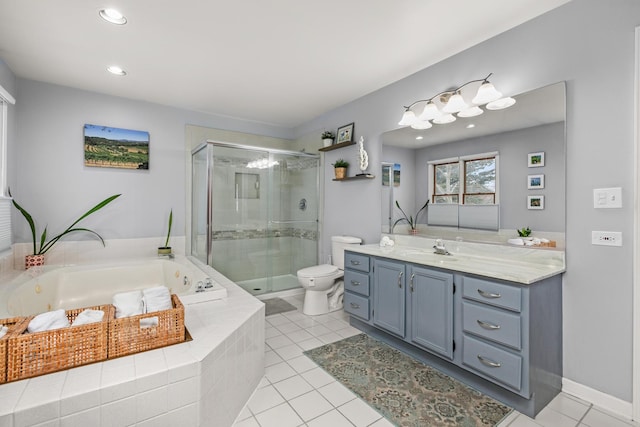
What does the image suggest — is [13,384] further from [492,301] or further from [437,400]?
[492,301]

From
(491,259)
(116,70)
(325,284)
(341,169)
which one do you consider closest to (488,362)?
(491,259)

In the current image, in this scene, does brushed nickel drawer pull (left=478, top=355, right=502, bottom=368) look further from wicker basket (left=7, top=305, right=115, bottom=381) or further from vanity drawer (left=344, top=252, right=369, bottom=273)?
wicker basket (left=7, top=305, right=115, bottom=381)

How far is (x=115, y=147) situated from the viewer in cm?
347

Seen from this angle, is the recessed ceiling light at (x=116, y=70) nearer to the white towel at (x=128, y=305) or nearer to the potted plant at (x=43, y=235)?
the potted plant at (x=43, y=235)

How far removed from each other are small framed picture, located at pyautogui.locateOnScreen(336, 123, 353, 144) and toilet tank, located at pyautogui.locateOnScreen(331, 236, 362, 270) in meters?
1.19

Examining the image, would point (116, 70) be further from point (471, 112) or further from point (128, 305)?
point (471, 112)

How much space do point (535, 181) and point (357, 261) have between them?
1.53m

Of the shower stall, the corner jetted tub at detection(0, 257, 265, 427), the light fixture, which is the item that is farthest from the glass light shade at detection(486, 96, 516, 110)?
the shower stall

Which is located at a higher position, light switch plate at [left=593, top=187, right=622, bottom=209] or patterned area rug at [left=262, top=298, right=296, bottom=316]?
light switch plate at [left=593, top=187, right=622, bottom=209]

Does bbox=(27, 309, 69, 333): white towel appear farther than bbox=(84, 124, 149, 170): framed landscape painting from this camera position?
No

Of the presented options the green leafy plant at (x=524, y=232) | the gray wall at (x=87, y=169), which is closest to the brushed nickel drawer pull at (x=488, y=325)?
the green leafy plant at (x=524, y=232)

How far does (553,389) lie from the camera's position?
182 cm

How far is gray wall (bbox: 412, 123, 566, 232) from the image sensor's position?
1938 millimetres

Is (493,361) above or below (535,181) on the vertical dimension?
below
